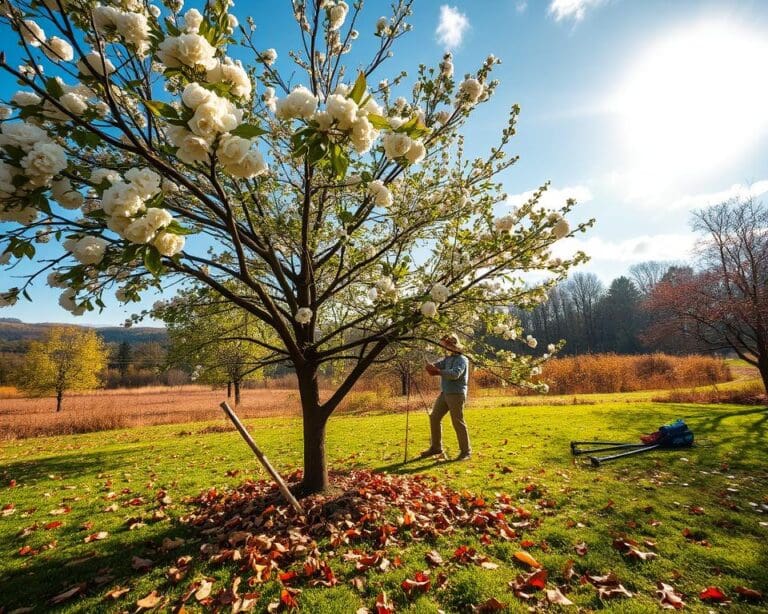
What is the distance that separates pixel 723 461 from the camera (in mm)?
7023

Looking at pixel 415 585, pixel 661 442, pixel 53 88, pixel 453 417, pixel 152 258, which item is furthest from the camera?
pixel 661 442

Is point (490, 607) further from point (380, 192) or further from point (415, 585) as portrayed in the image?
point (380, 192)

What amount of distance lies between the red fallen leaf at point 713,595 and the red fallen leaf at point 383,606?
102 inches

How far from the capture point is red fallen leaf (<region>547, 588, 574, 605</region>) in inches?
118

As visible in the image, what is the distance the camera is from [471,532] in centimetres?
422

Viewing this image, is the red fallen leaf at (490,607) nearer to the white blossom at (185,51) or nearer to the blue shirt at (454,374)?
the white blossom at (185,51)

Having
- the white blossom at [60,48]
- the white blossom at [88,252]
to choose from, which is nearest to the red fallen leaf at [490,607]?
the white blossom at [88,252]

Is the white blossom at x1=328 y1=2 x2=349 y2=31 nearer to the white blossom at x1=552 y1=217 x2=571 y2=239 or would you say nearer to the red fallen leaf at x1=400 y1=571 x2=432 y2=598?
the white blossom at x1=552 y1=217 x2=571 y2=239

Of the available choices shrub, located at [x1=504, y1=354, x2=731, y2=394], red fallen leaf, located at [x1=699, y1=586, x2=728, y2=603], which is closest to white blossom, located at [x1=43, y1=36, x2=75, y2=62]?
red fallen leaf, located at [x1=699, y1=586, x2=728, y2=603]

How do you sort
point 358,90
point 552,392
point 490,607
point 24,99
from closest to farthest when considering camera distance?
point 358,90 < point 24,99 < point 490,607 < point 552,392

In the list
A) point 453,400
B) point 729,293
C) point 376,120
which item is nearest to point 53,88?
point 376,120

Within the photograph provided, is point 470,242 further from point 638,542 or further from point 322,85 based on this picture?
point 638,542

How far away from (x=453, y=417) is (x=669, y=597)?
4665 mm

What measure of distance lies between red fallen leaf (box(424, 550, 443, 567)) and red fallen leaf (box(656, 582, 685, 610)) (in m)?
1.83
